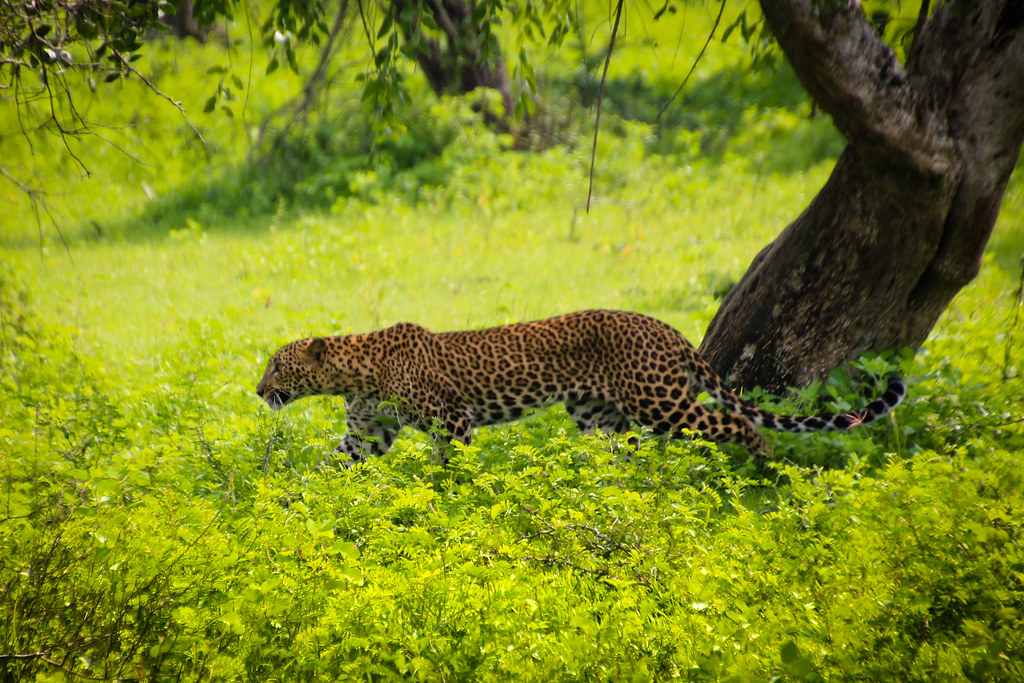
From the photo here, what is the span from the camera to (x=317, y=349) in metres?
7.33

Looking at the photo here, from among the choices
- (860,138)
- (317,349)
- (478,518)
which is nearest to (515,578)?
(478,518)

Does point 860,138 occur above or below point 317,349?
above

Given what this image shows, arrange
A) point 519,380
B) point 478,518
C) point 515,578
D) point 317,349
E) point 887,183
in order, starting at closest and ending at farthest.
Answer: point 515,578 → point 478,518 → point 887,183 → point 519,380 → point 317,349

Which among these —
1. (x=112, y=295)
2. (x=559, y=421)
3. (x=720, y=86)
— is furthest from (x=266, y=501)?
(x=720, y=86)

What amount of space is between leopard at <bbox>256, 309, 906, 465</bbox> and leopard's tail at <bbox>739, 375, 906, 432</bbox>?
18 mm

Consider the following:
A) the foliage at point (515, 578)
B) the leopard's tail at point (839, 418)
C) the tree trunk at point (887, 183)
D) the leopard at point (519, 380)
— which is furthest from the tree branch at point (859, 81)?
the foliage at point (515, 578)

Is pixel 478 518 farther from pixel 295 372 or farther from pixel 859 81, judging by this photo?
pixel 859 81

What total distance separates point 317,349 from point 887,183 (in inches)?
172

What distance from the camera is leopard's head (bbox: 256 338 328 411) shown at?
735cm

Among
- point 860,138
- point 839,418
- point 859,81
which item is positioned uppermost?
point 859,81

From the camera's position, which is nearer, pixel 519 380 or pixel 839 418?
pixel 839 418

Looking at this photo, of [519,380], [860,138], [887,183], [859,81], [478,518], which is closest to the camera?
[478,518]

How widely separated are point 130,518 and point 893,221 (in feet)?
17.3

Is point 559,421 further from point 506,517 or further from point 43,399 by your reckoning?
point 43,399
